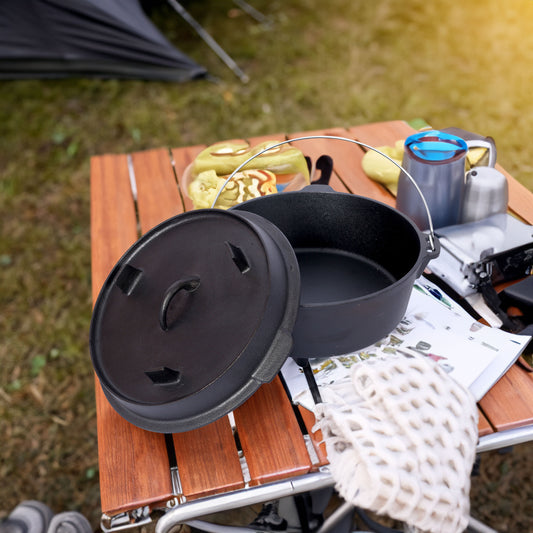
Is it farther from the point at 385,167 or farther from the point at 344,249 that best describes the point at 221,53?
the point at 344,249

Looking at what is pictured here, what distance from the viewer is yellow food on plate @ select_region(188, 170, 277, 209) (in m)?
1.19

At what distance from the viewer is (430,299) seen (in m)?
1.01

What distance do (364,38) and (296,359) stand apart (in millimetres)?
3024

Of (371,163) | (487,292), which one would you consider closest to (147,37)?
(371,163)

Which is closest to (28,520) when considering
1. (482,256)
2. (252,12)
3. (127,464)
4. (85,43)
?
(127,464)

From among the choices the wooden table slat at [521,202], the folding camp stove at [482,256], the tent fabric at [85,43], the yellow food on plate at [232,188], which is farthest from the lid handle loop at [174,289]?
the tent fabric at [85,43]

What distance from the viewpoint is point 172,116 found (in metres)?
2.96

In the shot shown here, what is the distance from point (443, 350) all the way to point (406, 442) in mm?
240

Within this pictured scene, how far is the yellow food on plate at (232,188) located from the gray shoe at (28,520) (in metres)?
0.82

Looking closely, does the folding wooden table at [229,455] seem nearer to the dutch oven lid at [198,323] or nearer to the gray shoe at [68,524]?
the dutch oven lid at [198,323]

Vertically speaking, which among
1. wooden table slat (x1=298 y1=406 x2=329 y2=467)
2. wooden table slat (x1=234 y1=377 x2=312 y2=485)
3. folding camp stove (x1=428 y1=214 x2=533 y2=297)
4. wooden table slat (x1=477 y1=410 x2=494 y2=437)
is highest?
folding camp stove (x1=428 y1=214 x2=533 y2=297)

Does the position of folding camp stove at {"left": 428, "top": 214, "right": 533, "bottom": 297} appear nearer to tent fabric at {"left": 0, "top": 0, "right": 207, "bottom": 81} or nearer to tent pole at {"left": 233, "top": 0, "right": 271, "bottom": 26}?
tent fabric at {"left": 0, "top": 0, "right": 207, "bottom": 81}

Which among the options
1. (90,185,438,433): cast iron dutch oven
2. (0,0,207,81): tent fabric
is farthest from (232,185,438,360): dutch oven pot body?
(0,0,207,81): tent fabric

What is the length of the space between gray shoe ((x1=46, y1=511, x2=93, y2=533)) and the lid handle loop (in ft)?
2.47
